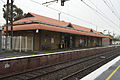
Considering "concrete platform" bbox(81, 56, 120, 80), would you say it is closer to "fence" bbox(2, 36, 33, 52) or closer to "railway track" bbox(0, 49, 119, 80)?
"railway track" bbox(0, 49, 119, 80)

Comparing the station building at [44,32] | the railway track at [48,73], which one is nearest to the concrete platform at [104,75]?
the railway track at [48,73]

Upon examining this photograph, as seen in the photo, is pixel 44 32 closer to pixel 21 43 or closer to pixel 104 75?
pixel 21 43

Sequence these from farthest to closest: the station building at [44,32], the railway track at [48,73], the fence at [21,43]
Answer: the station building at [44,32]
the fence at [21,43]
the railway track at [48,73]

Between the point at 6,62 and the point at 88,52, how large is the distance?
46.1 feet

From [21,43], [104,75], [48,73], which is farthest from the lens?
[21,43]

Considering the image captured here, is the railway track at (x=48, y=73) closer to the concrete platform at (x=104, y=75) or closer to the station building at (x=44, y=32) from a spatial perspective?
the concrete platform at (x=104, y=75)

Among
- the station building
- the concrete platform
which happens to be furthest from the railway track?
the station building

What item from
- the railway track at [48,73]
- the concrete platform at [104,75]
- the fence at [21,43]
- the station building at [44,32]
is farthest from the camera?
the station building at [44,32]

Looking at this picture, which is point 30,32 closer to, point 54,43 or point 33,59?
point 54,43

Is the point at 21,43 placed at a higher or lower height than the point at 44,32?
lower

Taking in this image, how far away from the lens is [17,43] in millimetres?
14281

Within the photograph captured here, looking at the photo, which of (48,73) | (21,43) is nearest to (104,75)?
(48,73)

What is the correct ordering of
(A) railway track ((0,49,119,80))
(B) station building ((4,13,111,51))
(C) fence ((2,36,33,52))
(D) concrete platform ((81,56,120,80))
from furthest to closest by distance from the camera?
(B) station building ((4,13,111,51))
(C) fence ((2,36,33,52))
(A) railway track ((0,49,119,80))
(D) concrete platform ((81,56,120,80))

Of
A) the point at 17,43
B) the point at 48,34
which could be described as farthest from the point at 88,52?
the point at 17,43
